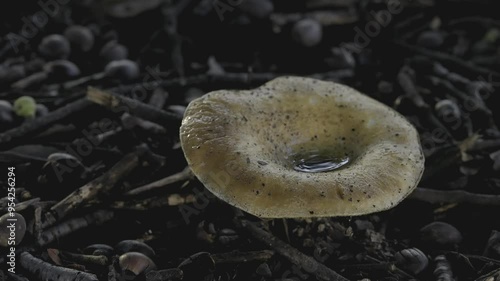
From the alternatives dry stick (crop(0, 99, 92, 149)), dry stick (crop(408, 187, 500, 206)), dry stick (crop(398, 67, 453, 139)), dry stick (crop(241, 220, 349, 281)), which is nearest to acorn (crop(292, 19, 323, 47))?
dry stick (crop(398, 67, 453, 139))

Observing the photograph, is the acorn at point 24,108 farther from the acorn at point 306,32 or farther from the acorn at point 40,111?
the acorn at point 306,32

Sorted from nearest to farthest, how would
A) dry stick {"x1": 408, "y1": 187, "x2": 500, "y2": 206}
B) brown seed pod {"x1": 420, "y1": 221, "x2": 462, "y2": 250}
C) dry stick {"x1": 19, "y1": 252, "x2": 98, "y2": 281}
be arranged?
dry stick {"x1": 19, "y1": 252, "x2": 98, "y2": 281}
brown seed pod {"x1": 420, "y1": 221, "x2": 462, "y2": 250}
dry stick {"x1": 408, "y1": 187, "x2": 500, "y2": 206}

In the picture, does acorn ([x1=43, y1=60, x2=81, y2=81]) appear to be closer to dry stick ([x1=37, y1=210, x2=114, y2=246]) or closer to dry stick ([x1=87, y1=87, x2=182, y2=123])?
dry stick ([x1=87, y1=87, x2=182, y2=123])

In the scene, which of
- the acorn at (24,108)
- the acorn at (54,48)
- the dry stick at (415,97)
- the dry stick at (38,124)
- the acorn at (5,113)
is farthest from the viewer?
the acorn at (54,48)

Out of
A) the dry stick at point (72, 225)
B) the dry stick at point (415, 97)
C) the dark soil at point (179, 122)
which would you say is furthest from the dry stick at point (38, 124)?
the dry stick at point (415, 97)

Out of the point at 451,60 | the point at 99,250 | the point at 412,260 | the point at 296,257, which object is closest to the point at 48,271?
the point at 99,250

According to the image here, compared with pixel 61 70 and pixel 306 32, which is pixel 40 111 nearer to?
pixel 61 70
